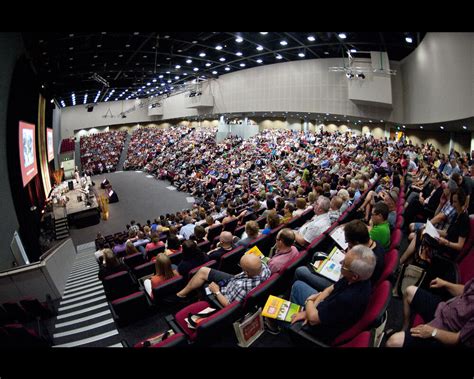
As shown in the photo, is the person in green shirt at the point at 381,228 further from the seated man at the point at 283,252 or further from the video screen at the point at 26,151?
the video screen at the point at 26,151

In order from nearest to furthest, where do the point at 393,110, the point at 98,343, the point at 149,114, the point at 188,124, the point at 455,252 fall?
the point at 455,252, the point at 98,343, the point at 393,110, the point at 188,124, the point at 149,114

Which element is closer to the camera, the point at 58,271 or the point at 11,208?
the point at 58,271

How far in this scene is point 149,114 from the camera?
39094mm

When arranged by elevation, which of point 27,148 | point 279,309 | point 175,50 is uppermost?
point 175,50

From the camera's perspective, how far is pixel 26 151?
893 cm

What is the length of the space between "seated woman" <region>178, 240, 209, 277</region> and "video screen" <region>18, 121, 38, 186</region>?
23.6 feet

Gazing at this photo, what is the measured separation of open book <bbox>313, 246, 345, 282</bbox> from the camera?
9.55 ft

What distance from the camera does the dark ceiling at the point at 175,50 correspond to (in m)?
12.0

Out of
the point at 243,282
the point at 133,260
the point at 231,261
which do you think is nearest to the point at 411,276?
the point at 243,282

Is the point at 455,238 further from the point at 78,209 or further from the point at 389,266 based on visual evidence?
the point at 78,209

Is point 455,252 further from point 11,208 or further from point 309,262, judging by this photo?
point 11,208

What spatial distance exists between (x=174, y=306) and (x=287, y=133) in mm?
19048

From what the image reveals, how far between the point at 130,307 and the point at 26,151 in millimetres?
8354
